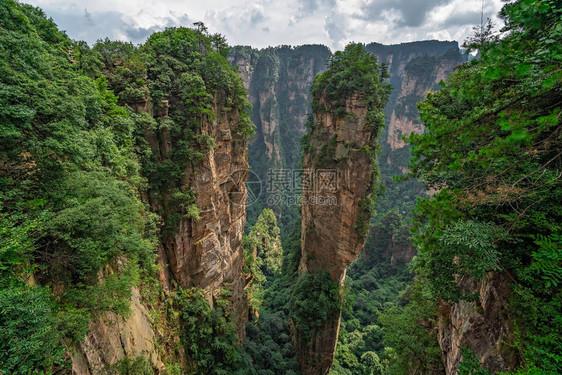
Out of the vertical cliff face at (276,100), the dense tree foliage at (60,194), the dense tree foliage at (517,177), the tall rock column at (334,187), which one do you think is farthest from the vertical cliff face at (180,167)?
the vertical cliff face at (276,100)

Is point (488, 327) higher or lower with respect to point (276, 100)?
lower

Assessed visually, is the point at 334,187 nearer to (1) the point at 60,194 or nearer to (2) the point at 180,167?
(2) the point at 180,167

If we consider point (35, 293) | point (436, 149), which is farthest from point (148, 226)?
point (436, 149)

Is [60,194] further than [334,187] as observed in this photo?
No

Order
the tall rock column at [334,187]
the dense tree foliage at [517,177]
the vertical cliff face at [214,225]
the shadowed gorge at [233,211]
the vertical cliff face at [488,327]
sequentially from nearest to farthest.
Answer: the dense tree foliage at [517,177]
the shadowed gorge at [233,211]
the vertical cliff face at [488,327]
the vertical cliff face at [214,225]
the tall rock column at [334,187]

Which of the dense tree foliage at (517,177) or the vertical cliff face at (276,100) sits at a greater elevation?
the vertical cliff face at (276,100)

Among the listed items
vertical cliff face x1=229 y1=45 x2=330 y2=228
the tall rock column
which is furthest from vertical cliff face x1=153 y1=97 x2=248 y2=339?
vertical cliff face x1=229 y1=45 x2=330 y2=228

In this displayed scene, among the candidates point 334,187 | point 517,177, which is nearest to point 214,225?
point 334,187

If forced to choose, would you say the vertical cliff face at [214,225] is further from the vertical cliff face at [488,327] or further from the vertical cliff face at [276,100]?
the vertical cliff face at [276,100]

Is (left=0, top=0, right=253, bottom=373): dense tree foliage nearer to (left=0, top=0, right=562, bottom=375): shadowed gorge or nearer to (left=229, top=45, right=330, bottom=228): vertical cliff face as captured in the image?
(left=0, top=0, right=562, bottom=375): shadowed gorge
